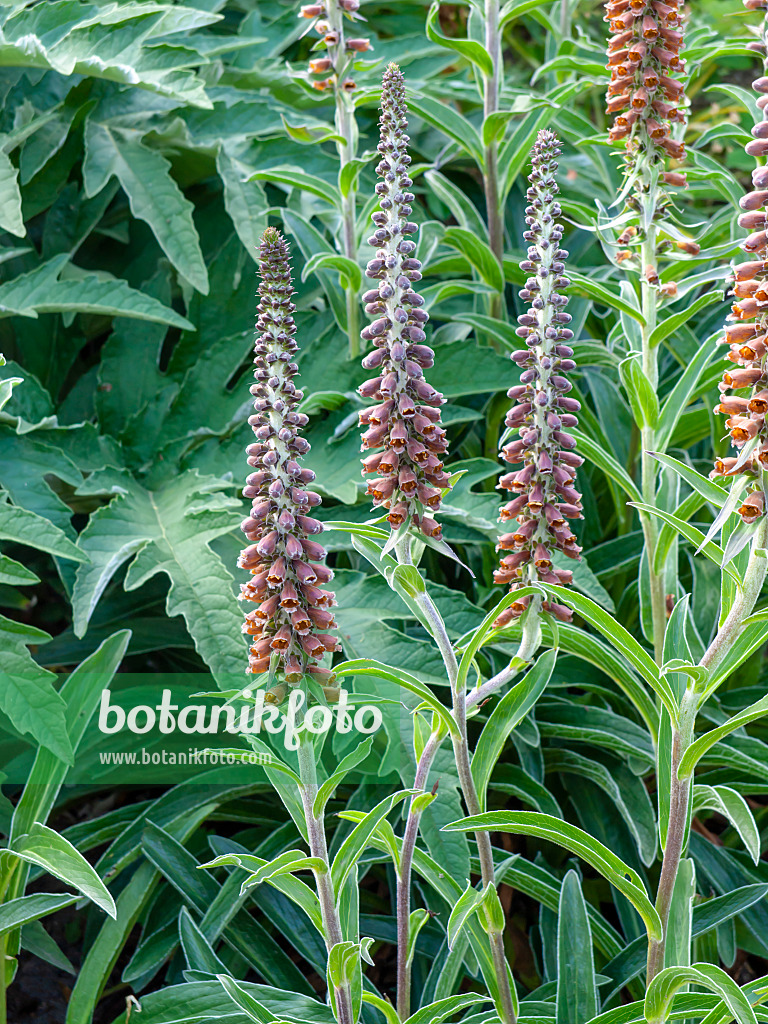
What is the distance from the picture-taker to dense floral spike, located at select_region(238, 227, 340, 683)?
132 cm

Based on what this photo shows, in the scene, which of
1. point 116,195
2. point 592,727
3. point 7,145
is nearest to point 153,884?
point 592,727

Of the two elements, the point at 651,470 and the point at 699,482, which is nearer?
the point at 699,482

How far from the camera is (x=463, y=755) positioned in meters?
1.66

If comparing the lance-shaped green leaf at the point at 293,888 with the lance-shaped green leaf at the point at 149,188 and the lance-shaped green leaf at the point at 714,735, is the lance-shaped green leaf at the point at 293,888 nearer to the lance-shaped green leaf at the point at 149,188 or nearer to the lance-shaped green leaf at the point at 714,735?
the lance-shaped green leaf at the point at 714,735

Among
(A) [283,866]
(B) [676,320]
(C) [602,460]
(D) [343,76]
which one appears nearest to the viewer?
(A) [283,866]

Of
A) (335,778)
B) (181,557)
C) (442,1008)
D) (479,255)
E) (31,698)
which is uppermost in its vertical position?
(479,255)

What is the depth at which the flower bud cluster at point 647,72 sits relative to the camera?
6.57ft

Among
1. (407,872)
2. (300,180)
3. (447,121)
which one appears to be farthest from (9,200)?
(407,872)

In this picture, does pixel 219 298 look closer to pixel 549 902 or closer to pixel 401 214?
pixel 401 214

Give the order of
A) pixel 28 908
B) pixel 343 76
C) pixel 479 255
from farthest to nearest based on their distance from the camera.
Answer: pixel 479 255 < pixel 343 76 < pixel 28 908

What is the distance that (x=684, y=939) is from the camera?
1.57m

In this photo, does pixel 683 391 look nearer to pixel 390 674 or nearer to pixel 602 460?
pixel 602 460

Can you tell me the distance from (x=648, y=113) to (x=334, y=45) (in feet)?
3.18

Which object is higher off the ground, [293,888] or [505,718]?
[505,718]
